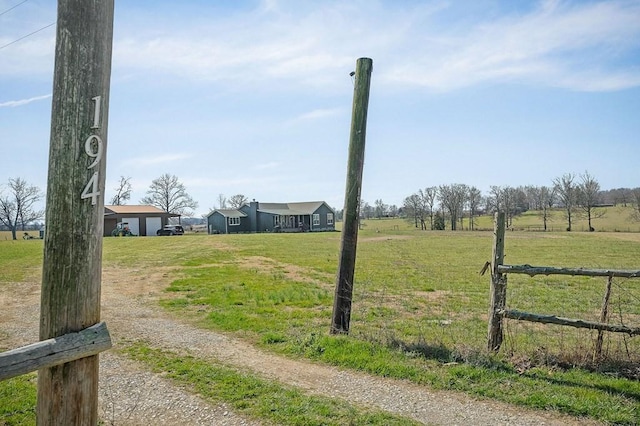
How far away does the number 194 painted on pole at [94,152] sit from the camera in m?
2.63

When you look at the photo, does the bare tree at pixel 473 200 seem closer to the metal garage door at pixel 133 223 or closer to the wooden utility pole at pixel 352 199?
the metal garage door at pixel 133 223

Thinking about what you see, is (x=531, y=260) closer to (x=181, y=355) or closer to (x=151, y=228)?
(x=181, y=355)

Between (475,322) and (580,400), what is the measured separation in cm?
447

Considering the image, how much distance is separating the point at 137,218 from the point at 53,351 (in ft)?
200

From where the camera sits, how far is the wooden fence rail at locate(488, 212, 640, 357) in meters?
6.00

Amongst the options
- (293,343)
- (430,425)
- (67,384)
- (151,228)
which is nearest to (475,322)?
(293,343)

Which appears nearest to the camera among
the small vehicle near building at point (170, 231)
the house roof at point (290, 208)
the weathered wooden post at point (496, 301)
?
the weathered wooden post at point (496, 301)

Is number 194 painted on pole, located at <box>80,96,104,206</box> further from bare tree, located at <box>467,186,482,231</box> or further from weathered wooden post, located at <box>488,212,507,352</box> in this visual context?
bare tree, located at <box>467,186,482,231</box>

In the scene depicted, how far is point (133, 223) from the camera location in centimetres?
5828

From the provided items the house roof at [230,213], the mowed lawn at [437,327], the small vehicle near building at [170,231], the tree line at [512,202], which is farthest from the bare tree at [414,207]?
the mowed lawn at [437,327]

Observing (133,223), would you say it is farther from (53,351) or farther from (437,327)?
(53,351)

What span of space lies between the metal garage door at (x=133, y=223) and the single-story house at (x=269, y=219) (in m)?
10.0

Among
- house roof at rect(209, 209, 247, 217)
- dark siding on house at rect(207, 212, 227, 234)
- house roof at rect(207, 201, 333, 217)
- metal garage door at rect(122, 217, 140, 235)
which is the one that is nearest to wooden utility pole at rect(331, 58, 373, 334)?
house roof at rect(207, 201, 333, 217)

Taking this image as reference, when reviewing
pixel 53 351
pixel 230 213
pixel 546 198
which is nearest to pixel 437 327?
pixel 53 351
